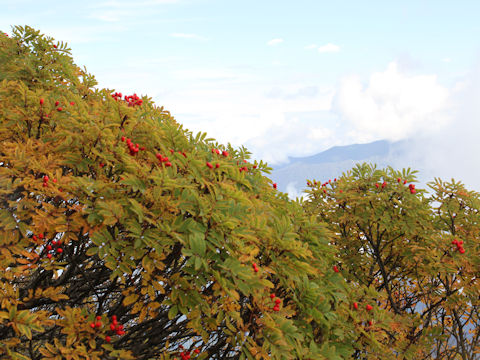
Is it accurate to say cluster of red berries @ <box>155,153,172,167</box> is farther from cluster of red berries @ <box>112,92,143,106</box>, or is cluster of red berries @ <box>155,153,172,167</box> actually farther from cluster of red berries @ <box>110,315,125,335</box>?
cluster of red berries @ <box>112,92,143,106</box>

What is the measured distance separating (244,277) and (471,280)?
538cm

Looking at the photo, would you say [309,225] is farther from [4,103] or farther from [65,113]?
[4,103]

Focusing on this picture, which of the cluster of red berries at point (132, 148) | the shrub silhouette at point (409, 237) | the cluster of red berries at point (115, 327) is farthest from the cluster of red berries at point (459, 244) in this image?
the cluster of red berries at point (115, 327)

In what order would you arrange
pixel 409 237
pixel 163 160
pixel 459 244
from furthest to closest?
pixel 409 237 < pixel 459 244 < pixel 163 160

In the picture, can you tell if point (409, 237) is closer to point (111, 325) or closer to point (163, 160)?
point (163, 160)

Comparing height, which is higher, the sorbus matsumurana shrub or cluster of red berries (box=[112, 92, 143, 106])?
cluster of red berries (box=[112, 92, 143, 106])

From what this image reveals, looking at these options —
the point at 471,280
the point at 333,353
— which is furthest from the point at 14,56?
the point at 471,280

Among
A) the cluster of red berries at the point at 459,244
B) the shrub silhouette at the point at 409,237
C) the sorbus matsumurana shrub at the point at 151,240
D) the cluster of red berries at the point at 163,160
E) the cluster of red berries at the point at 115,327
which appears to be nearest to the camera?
the sorbus matsumurana shrub at the point at 151,240

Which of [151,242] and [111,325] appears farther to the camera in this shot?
[111,325]

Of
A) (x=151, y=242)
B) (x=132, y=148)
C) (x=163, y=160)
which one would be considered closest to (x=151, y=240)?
(x=151, y=242)

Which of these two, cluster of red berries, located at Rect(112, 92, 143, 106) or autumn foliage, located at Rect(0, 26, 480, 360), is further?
cluster of red berries, located at Rect(112, 92, 143, 106)

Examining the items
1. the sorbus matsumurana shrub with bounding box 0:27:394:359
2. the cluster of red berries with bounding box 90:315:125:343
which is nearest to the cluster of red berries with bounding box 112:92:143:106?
the sorbus matsumurana shrub with bounding box 0:27:394:359

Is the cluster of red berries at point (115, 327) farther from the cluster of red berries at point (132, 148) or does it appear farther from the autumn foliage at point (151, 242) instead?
the cluster of red berries at point (132, 148)

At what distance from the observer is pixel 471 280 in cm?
716
